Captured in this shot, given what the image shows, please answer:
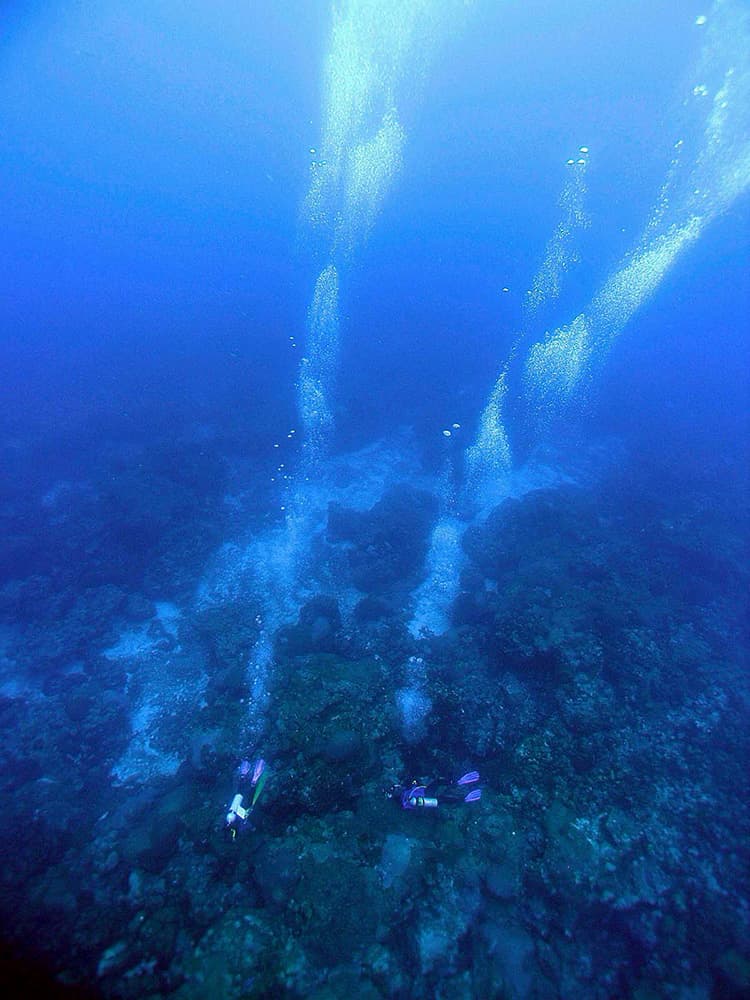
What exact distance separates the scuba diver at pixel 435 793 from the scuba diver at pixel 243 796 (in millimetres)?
1989

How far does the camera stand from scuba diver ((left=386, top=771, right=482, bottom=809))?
624 cm

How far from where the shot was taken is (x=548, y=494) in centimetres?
1556

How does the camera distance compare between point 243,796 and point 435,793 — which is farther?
point 435,793

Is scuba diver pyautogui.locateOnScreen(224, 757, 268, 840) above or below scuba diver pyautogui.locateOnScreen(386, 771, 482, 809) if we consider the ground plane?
above

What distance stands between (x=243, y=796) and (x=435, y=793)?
3.01 meters

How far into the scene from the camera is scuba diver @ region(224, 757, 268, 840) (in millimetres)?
6035

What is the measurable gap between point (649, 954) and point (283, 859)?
4.91m

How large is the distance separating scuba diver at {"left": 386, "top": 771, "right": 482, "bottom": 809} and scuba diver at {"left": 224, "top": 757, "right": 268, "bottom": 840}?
1.99 m

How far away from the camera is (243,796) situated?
630 cm

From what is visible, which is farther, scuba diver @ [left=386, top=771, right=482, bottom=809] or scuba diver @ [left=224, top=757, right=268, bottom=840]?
scuba diver @ [left=386, top=771, right=482, bottom=809]

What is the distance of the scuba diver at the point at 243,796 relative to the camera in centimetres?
604

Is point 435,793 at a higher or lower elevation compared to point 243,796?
lower

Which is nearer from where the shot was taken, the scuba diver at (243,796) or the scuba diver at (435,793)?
the scuba diver at (243,796)

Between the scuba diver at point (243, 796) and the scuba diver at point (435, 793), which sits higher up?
the scuba diver at point (243, 796)
